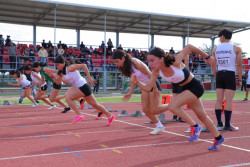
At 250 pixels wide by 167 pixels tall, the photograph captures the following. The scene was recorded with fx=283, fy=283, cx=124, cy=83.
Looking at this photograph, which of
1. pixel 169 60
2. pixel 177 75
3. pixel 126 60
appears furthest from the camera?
pixel 126 60

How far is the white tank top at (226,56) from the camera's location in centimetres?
654

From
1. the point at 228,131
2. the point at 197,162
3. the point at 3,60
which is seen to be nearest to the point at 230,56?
the point at 228,131

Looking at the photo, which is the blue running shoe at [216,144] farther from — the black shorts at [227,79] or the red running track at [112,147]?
the black shorts at [227,79]

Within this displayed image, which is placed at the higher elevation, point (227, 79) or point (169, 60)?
point (169, 60)

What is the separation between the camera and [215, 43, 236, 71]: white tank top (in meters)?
6.54

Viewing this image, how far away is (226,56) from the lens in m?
6.56

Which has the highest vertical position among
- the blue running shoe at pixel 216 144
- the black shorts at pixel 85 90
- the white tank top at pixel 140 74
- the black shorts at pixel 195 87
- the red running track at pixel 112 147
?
the white tank top at pixel 140 74

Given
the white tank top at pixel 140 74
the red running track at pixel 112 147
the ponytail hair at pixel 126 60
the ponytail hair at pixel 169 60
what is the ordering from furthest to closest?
the white tank top at pixel 140 74 < the ponytail hair at pixel 126 60 < the ponytail hair at pixel 169 60 < the red running track at pixel 112 147

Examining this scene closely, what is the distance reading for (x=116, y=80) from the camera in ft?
86.7

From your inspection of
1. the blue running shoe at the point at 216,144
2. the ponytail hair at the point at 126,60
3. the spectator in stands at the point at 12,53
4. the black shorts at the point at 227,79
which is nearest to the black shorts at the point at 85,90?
the ponytail hair at the point at 126,60

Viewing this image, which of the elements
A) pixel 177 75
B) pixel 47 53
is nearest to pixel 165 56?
pixel 177 75

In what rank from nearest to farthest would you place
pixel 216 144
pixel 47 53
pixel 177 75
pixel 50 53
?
pixel 177 75, pixel 216 144, pixel 47 53, pixel 50 53

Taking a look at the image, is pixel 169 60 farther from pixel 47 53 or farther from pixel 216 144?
pixel 47 53

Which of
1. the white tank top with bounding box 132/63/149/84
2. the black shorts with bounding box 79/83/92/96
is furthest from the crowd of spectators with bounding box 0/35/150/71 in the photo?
the white tank top with bounding box 132/63/149/84
